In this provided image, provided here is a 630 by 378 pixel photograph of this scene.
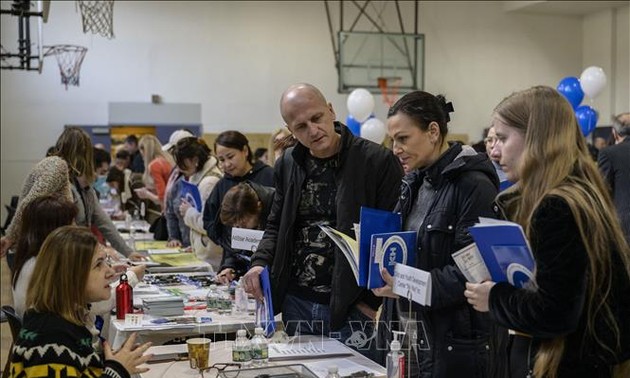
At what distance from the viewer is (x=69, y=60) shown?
1148cm

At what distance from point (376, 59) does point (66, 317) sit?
10.9 metres

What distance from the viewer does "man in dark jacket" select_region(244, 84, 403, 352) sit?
8.54 ft

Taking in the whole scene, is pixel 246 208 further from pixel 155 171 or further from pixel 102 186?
pixel 102 186

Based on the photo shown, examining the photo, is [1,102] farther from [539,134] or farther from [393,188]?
[539,134]

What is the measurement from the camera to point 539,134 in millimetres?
1693

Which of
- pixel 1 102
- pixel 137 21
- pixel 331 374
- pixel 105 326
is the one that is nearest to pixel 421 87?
pixel 137 21

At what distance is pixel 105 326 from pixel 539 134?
238 centimetres

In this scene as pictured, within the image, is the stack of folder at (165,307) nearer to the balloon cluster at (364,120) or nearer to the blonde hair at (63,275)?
the blonde hair at (63,275)

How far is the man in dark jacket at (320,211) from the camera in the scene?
2.60 m

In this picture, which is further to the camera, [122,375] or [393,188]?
[393,188]

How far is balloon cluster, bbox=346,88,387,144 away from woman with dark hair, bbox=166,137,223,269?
395cm

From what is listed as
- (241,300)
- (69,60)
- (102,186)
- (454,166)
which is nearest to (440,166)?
(454,166)

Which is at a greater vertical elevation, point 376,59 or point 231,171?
point 376,59

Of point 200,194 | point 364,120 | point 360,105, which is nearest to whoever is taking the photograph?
point 200,194
